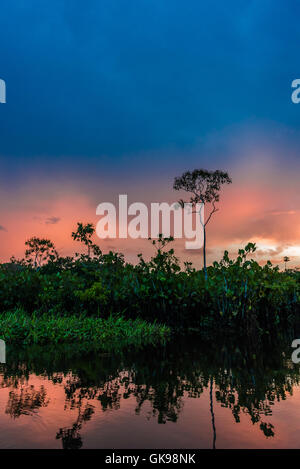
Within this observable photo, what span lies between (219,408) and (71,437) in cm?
208

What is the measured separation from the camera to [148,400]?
228 inches

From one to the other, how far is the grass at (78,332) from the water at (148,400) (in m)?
1.21

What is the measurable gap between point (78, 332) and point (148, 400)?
561 centimetres

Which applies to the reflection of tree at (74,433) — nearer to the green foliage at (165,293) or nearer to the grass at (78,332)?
the grass at (78,332)

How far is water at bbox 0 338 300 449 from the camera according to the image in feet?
14.4

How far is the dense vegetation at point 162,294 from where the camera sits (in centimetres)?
1326

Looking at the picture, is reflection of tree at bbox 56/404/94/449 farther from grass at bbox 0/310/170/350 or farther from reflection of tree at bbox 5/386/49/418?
grass at bbox 0/310/170/350

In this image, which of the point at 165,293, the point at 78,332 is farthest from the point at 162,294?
the point at 78,332

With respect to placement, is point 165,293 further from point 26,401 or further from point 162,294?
point 26,401

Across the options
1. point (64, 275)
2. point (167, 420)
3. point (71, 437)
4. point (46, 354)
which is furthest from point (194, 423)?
point (64, 275)

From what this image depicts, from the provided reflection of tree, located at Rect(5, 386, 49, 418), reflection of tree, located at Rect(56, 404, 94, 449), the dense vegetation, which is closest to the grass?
the dense vegetation

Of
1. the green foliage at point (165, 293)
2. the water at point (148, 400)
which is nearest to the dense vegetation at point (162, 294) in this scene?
the green foliage at point (165, 293)

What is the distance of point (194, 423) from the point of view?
485 centimetres
